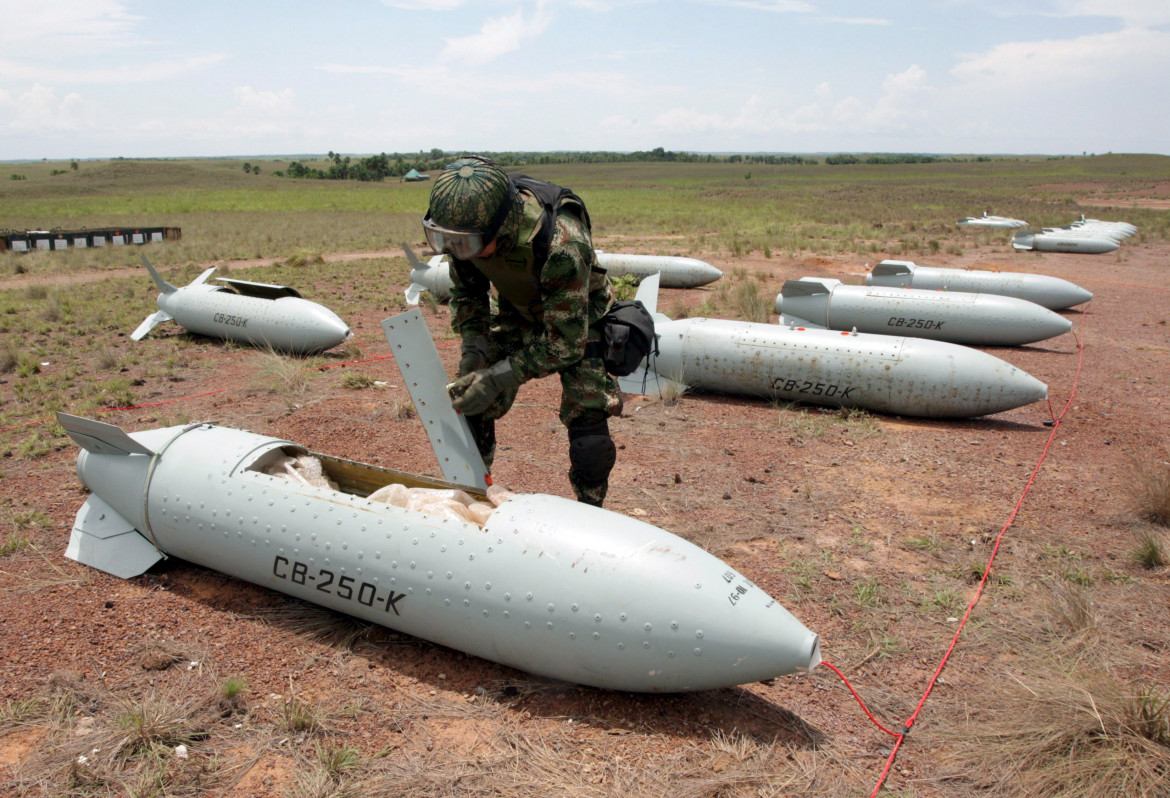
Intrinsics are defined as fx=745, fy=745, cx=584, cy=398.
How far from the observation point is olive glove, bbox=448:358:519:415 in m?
3.99

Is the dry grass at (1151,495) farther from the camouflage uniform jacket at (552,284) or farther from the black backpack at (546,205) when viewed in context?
the black backpack at (546,205)

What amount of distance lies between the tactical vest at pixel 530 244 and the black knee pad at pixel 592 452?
2.56 ft

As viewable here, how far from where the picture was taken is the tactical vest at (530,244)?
3.82 m

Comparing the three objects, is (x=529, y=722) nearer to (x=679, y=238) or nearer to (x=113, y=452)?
(x=113, y=452)

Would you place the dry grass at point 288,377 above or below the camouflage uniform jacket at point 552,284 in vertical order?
below

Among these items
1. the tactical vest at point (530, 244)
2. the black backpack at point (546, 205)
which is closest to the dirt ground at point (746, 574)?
the tactical vest at point (530, 244)

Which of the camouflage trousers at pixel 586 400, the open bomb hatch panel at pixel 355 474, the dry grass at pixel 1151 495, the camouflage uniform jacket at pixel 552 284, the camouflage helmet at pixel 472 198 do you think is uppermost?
the camouflage helmet at pixel 472 198

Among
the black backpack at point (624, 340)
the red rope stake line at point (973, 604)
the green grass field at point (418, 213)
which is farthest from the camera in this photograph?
the green grass field at point (418, 213)

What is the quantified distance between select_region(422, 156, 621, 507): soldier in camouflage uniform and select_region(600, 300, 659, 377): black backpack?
6 centimetres

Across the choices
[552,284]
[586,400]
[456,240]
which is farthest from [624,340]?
[456,240]

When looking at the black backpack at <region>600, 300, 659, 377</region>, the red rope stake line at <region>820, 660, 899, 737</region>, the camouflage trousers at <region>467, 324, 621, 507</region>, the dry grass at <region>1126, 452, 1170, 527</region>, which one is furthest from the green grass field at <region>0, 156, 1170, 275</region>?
the red rope stake line at <region>820, 660, 899, 737</region>

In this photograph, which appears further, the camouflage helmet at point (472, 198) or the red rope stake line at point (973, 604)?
the camouflage helmet at point (472, 198)

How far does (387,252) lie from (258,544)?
2203 centimetres

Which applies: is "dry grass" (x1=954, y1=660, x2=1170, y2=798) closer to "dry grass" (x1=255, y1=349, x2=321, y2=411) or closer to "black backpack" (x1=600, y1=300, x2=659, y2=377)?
"black backpack" (x1=600, y1=300, x2=659, y2=377)
